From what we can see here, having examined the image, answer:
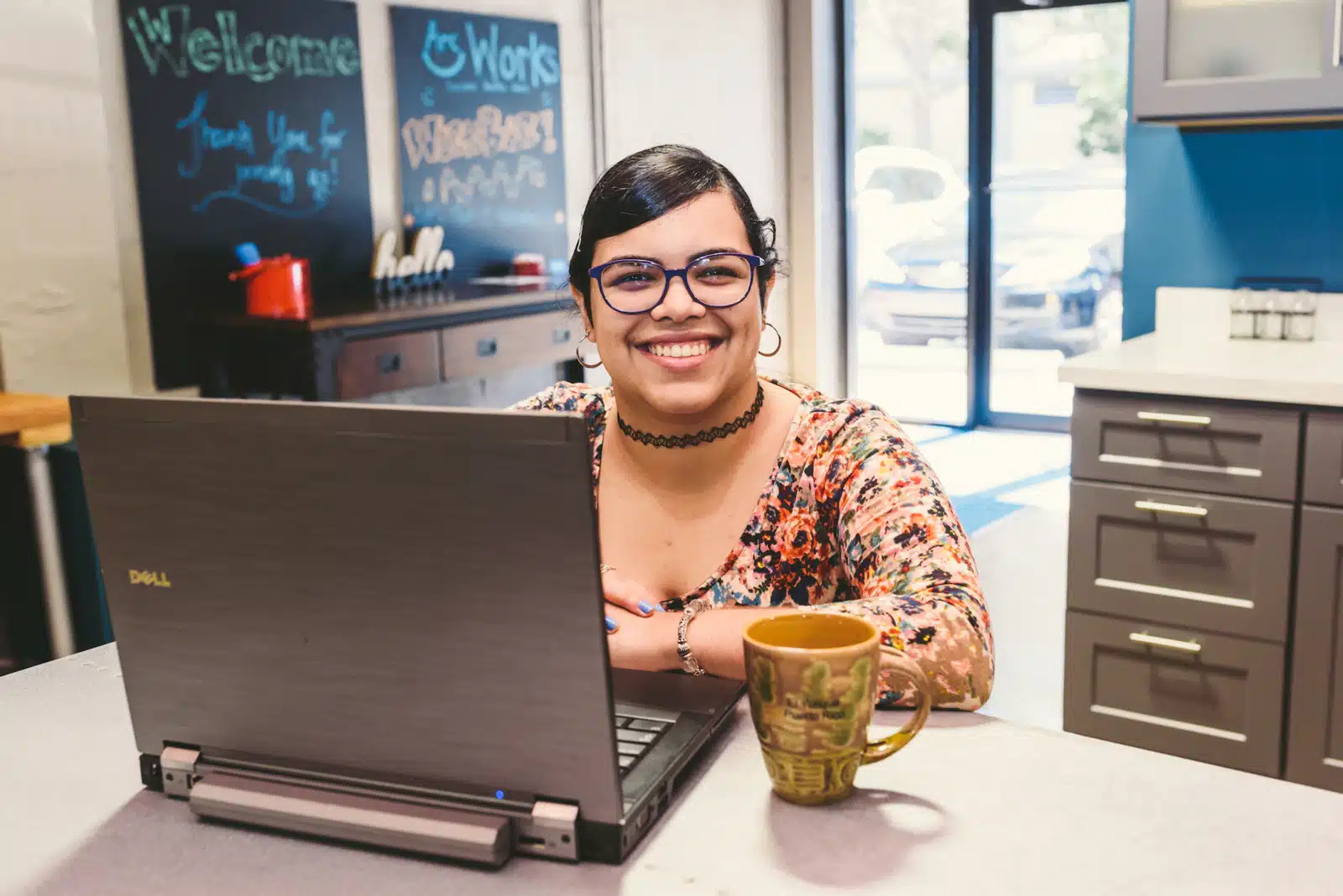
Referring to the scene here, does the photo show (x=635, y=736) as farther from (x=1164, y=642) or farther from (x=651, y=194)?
(x=1164, y=642)

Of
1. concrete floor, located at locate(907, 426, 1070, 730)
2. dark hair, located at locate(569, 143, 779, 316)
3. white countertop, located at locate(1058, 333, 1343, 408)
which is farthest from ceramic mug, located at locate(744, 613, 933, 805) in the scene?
white countertop, located at locate(1058, 333, 1343, 408)

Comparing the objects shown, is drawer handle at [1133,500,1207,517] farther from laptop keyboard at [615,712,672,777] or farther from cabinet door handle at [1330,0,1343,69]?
laptop keyboard at [615,712,672,777]

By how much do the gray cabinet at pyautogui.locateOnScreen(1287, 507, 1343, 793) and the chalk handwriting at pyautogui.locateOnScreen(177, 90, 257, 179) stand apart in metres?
2.57

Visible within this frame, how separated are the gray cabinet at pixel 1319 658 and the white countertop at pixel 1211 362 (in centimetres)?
23

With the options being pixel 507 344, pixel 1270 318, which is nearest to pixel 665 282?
pixel 1270 318

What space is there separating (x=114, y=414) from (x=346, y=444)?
0.62ft

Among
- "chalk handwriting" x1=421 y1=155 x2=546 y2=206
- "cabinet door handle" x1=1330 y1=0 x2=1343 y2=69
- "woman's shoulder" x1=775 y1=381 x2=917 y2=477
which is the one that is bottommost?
"woman's shoulder" x1=775 y1=381 x2=917 y2=477

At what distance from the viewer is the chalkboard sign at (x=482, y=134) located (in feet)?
12.0

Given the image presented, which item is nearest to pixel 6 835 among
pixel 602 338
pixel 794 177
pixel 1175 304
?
pixel 602 338

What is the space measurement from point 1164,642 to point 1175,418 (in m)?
0.44

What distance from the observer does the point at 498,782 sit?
0.79m

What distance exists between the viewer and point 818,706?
0.82 meters

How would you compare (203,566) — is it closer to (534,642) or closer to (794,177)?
A: (534,642)

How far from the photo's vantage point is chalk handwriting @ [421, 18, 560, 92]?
3.70 meters
